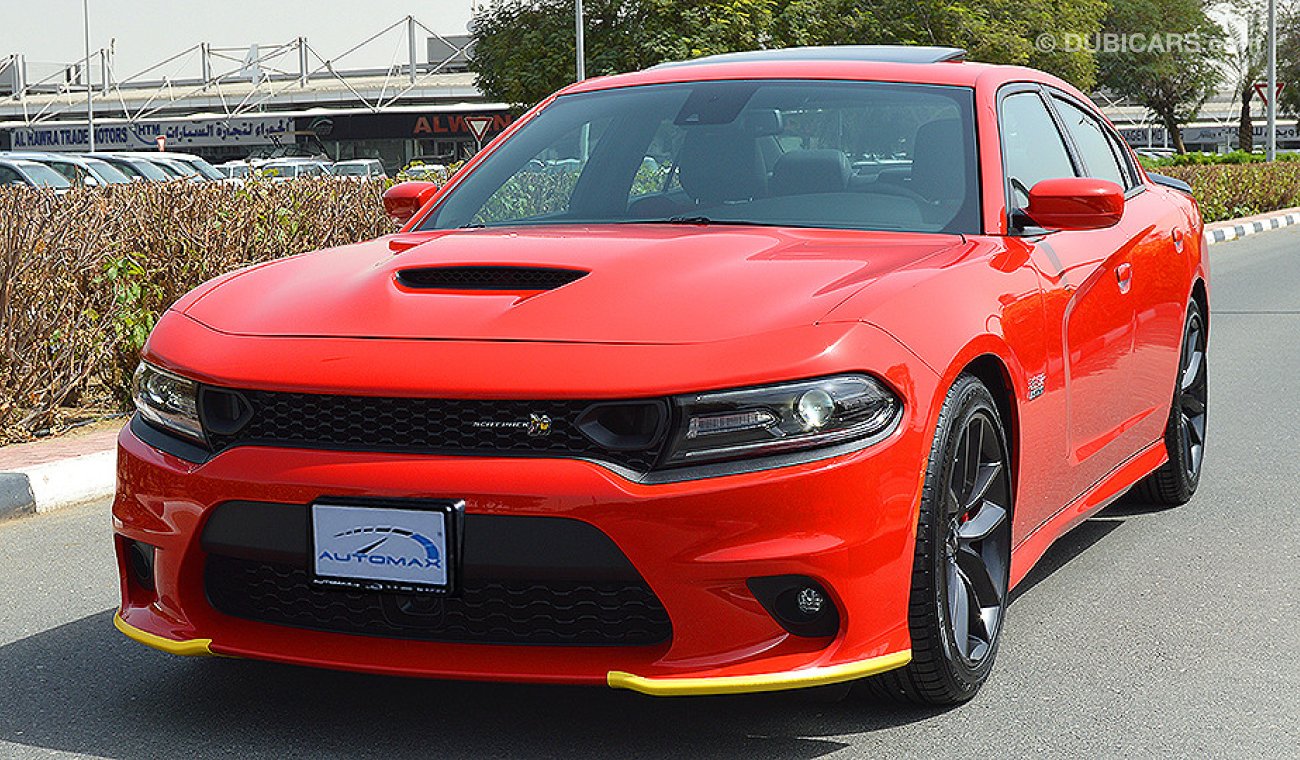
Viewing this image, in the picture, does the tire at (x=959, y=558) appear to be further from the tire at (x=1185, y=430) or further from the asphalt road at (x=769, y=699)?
the tire at (x=1185, y=430)

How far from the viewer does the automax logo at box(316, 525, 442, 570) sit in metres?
3.34

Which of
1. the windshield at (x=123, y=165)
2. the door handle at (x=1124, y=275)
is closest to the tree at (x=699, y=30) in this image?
the windshield at (x=123, y=165)

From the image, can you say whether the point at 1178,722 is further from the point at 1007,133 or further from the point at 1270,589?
the point at 1007,133

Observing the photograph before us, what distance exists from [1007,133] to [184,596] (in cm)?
249

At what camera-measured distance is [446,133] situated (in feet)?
270

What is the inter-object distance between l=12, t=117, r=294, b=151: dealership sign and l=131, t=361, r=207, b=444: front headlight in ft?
278

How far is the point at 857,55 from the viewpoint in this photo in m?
5.25

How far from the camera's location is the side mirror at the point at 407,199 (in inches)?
201

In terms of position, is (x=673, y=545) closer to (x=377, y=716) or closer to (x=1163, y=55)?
(x=377, y=716)

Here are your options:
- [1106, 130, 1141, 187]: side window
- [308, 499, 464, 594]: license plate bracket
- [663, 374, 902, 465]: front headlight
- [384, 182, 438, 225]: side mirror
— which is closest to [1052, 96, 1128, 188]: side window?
[1106, 130, 1141, 187]: side window

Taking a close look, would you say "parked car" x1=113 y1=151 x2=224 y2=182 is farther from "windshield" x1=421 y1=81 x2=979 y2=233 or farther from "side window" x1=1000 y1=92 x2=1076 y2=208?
"side window" x1=1000 y1=92 x2=1076 y2=208

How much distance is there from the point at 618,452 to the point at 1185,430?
345 cm

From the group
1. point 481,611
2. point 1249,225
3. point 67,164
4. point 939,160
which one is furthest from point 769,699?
point 67,164

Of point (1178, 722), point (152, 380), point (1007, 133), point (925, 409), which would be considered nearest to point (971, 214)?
point (1007, 133)
